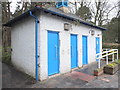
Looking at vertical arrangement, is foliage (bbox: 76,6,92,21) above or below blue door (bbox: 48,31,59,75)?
above

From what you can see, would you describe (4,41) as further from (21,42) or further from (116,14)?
(116,14)

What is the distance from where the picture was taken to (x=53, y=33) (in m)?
4.61

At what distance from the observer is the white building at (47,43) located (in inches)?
161

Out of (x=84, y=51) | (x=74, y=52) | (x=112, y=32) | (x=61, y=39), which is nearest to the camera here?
(x=61, y=39)

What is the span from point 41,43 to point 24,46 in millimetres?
1462

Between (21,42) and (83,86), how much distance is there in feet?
13.3

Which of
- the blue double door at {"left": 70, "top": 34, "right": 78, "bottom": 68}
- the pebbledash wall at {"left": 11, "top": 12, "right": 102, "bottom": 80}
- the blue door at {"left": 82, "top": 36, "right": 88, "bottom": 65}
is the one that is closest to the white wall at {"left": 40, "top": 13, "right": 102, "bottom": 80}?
the pebbledash wall at {"left": 11, "top": 12, "right": 102, "bottom": 80}

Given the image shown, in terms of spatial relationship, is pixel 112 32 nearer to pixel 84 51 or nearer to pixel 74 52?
pixel 84 51

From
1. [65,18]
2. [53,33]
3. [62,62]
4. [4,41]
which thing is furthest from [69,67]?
[4,41]

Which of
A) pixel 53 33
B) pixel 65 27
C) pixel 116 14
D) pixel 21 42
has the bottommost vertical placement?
pixel 21 42

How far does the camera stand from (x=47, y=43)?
14.1ft

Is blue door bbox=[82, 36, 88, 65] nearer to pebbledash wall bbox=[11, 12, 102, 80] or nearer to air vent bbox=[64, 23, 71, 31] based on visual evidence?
pebbledash wall bbox=[11, 12, 102, 80]

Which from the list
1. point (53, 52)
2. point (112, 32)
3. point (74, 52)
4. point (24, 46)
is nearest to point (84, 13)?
point (112, 32)

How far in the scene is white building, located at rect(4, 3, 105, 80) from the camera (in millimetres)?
4078
